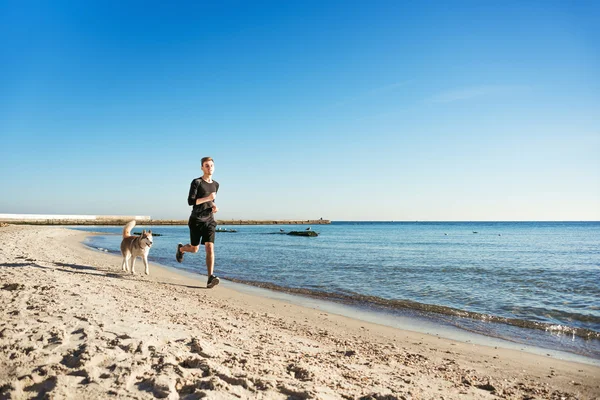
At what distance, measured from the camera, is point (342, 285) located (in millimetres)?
9742

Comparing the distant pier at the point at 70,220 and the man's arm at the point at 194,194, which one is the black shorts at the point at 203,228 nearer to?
the man's arm at the point at 194,194

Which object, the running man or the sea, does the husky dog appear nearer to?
the running man

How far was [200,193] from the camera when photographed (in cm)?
741

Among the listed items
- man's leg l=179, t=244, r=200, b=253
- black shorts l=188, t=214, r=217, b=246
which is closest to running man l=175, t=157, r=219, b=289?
black shorts l=188, t=214, r=217, b=246

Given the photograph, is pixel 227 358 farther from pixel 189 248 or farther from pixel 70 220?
pixel 70 220

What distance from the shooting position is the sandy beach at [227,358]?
2.67 metres

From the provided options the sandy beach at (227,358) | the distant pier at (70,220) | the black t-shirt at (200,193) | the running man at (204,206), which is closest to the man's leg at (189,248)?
the running man at (204,206)

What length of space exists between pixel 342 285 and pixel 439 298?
252 cm

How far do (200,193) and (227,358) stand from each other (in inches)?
183

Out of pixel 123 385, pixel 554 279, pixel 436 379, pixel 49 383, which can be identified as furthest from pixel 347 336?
pixel 554 279

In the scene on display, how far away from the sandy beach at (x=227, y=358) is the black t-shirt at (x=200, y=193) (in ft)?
6.91

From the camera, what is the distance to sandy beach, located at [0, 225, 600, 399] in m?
2.67

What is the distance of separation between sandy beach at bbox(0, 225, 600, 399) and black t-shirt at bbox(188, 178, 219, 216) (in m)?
2.11

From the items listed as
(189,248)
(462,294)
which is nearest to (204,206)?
(189,248)
